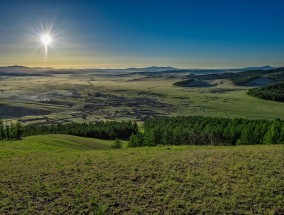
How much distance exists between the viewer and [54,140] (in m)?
66.5

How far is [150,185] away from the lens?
1027 inches

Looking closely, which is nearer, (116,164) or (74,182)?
(74,182)

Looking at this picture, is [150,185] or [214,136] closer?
[150,185]

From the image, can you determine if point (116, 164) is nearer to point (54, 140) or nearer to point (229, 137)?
point (54, 140)

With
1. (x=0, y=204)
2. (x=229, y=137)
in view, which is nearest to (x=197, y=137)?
(x=229, y=137)

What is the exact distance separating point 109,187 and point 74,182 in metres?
3.73

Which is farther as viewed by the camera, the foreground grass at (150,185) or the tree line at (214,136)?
the tree line at (214,136)

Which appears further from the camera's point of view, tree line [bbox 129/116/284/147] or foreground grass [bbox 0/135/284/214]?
tree line [bbox 129/116/284/147]

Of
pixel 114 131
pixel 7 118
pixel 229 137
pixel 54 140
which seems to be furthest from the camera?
pixel 7 118

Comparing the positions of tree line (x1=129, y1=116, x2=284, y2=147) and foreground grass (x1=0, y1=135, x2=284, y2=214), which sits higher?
foreground grass (x1=0, y1=135, x2=284, y2=214)

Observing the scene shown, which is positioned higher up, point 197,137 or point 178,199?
point 178,199

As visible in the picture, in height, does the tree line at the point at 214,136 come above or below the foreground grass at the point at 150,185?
below

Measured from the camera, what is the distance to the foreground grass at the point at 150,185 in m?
22.2

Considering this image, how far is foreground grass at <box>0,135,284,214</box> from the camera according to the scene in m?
22.2
